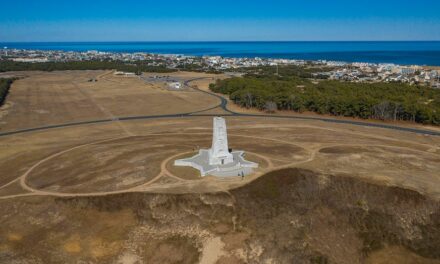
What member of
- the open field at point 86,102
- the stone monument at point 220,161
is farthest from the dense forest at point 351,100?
the stone monument at point 220,161

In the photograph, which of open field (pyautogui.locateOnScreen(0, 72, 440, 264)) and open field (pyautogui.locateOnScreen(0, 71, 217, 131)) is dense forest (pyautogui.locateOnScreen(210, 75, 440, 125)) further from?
open field (pyautogui.locateOnScreen(0, 71, 217, 131))

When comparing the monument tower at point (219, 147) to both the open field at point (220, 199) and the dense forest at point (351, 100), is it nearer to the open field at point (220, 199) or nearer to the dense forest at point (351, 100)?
the open field at point (220, 199)

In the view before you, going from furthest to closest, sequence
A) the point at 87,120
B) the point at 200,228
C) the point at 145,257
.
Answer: the point at 87,120, the point at 200,228, the point at 145,257

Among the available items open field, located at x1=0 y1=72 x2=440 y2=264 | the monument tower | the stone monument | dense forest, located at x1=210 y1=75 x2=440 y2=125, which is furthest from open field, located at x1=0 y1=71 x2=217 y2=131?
the monument tower

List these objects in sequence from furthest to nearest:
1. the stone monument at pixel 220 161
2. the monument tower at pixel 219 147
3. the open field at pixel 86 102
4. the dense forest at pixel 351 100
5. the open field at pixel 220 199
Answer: the open field at pixel 86 102
the dense forest at pixel 351 100
the monument tower at pixel 219 147
the stone monument at pixel 220 161
the open field at pixel 220 199

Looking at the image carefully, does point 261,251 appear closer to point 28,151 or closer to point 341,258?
point 341,258

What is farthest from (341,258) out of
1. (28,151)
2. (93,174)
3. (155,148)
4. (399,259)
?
(28,151)
